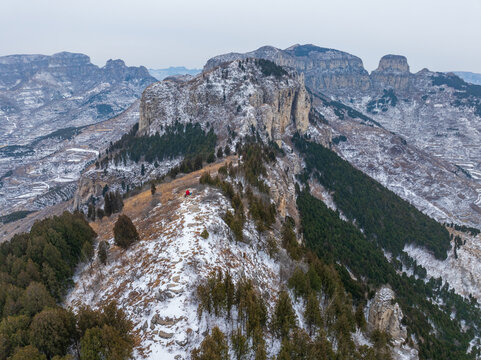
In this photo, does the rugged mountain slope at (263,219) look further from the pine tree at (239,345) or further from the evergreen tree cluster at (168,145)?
the pine tree at (239,345)

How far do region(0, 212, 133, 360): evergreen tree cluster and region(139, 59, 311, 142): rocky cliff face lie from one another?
294ft

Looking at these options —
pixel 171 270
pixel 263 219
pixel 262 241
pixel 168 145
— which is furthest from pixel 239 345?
pixel 168 145

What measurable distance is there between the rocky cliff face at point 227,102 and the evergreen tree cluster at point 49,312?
89.7 metres

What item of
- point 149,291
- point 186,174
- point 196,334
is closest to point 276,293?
point 196,334

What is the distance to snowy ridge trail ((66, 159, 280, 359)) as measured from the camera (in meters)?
22.3

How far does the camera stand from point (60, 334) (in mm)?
18844

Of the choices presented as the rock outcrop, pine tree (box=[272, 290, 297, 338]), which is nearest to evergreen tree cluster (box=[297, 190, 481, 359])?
the rock outcrop

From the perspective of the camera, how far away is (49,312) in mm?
19109

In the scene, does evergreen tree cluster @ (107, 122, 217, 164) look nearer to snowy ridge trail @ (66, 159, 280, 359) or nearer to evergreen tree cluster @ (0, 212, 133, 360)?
snowy ridge trail @ (66, 159, 280, 359)

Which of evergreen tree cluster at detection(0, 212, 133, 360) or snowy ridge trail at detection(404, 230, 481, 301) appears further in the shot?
snowy ridge trail at detection(404, 230, 481, 301)

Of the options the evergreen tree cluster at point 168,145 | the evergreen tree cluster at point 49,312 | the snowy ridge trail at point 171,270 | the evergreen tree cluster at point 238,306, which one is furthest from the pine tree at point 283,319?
the evergreen tree cluster at point 168,145

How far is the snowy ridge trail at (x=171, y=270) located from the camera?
2233 cm

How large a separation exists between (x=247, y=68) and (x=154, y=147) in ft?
240

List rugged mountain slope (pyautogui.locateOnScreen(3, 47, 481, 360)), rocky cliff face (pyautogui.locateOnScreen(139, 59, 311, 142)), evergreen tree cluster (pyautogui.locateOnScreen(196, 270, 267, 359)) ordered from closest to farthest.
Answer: evergreen tree cluster (pyautogui.locateOnScreen(196, 270, 267, 359)) → rugged mountain slope (pyautogui.locateOnScreen(3, 47, 481, 360)) → rocky cliff face (pyautogui.locateOnScreen(139, 59, 311, 142))
